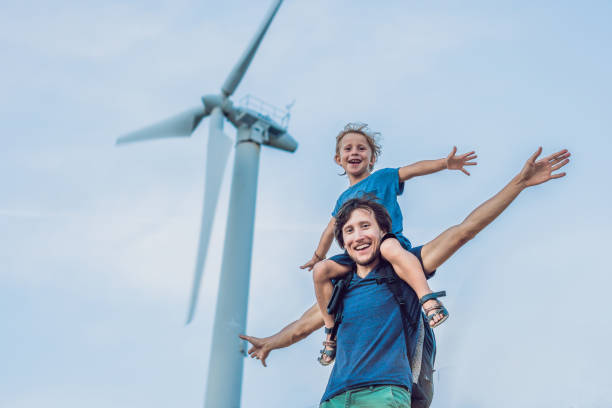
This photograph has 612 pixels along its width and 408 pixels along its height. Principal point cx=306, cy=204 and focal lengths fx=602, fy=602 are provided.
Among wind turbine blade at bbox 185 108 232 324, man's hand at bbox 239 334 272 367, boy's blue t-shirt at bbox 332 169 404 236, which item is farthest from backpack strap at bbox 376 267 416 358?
wind turbine blade at bbox 185 108 232 324

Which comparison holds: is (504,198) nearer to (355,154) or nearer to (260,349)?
(355,154)

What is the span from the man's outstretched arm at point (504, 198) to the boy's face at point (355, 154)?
1.64 metres

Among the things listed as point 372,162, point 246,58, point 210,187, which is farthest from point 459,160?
point 246,58

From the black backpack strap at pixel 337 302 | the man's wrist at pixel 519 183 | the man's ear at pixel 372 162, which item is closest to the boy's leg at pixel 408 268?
the black backpack strap at pixel 337 302

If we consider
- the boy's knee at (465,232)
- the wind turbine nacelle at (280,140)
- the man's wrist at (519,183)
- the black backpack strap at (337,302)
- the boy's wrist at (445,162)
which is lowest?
the black backpack strap at (337,302)

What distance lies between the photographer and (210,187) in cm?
1639

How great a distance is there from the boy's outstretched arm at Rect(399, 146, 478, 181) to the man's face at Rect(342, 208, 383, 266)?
0.85 meters

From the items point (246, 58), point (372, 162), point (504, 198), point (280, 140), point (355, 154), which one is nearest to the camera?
point (504, 198)

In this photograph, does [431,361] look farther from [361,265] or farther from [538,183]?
[538,183]

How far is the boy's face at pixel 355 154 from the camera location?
5500 millimetres

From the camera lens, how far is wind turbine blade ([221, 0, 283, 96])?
20016mm

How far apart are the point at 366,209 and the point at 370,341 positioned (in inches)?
38.4

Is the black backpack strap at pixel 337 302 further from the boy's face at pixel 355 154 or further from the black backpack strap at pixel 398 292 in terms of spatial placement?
the boy's face at pixel 355 154

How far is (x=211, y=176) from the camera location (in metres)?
16.7
